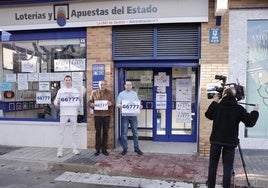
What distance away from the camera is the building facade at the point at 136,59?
7.67m

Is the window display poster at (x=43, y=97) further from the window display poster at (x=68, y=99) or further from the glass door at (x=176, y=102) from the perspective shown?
the glass door at (x=176, y=102)

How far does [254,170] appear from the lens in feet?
21.0

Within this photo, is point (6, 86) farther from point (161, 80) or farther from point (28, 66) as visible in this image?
point (161, 80)

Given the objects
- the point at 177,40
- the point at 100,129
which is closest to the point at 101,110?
the point at 100,129

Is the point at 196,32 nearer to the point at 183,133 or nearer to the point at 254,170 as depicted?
the point at 183,133

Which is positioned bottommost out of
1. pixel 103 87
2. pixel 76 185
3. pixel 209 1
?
pixel 76 185

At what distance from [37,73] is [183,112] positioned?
416cm

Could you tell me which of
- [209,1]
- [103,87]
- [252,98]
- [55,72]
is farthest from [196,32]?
[55,72]

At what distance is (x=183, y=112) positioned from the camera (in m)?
9.02

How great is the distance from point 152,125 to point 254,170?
3.45 m

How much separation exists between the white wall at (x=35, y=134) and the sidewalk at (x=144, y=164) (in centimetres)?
38

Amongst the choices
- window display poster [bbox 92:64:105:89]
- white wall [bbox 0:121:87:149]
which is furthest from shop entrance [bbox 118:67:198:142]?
white wall [bbox 0:121:87:149]

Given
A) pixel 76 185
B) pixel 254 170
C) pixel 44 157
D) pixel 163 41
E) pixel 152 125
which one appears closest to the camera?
pixel 76 185

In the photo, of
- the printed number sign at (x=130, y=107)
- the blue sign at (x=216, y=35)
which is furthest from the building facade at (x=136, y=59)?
the printed number sign at (x=130, y=107)
